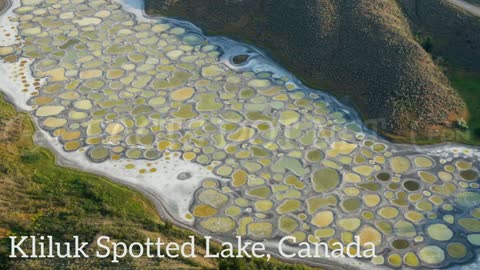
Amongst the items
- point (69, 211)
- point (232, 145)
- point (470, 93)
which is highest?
point (470, 93)

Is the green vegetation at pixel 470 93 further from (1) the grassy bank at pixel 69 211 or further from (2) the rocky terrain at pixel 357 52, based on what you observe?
(1) the grassy bank at pixel 69 211

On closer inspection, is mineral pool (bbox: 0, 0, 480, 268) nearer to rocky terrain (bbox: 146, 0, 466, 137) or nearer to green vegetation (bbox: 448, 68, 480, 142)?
rocky terrain (bbox: 146, 0, 466, 137)

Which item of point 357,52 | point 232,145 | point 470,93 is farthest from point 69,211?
point 470,93

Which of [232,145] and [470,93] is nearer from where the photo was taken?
[232,145]

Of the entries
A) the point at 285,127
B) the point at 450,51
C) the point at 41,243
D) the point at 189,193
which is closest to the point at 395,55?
the point at 450,51

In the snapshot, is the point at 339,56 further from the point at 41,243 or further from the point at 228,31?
the point at 41,243

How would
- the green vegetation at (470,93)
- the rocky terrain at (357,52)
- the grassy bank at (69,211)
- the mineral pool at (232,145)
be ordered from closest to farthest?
1. the grassy bank at (69,211)
2. the mineral pool at (232,145)
3. the green vegetation at (470,93)
4. the rocky terrain at (357,52)

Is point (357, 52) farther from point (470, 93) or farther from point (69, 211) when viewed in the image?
point (69, 211)

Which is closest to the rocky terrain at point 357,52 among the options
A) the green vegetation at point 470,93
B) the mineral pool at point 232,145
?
the green vegetation at point 470,93
